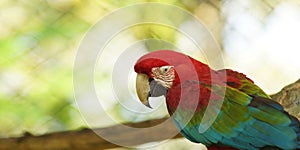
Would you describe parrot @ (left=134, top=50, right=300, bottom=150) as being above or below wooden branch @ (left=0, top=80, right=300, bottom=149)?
below

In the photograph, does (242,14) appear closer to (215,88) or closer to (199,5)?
(199,5)

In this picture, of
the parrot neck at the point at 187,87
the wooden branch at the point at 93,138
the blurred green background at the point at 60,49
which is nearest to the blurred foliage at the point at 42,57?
the blurred green background at the point at 60,49

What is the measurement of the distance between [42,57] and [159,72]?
3.08 ft

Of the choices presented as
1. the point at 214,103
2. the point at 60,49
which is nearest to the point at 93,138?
the point at 60,49

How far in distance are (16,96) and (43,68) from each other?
0.14 meters

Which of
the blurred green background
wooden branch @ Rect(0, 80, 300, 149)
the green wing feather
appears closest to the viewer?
the green wing feather

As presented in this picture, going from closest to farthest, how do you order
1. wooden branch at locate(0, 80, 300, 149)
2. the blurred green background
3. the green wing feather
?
the green wing feather, wooden branch at locate(0, 80, 300, 149), the blurred green background

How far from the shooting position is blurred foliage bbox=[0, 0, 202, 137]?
190 centimetres

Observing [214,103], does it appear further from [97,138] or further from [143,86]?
[97,138]

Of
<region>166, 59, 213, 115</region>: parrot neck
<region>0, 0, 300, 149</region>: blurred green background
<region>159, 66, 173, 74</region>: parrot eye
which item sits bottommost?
<region>166, 59, 213, 115</region>: parrot neck

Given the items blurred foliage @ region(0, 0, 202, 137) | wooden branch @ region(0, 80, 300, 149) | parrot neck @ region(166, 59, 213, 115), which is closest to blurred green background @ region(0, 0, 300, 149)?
blurred foliage @ region(0, 0, 202, 137)

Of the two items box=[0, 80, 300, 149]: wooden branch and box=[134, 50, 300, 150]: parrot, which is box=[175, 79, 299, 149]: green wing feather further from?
box=[0, 80, 300, 149]: wooden branch

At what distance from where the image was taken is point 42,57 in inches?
75.4

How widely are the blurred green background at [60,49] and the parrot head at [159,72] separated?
0.78 metres
